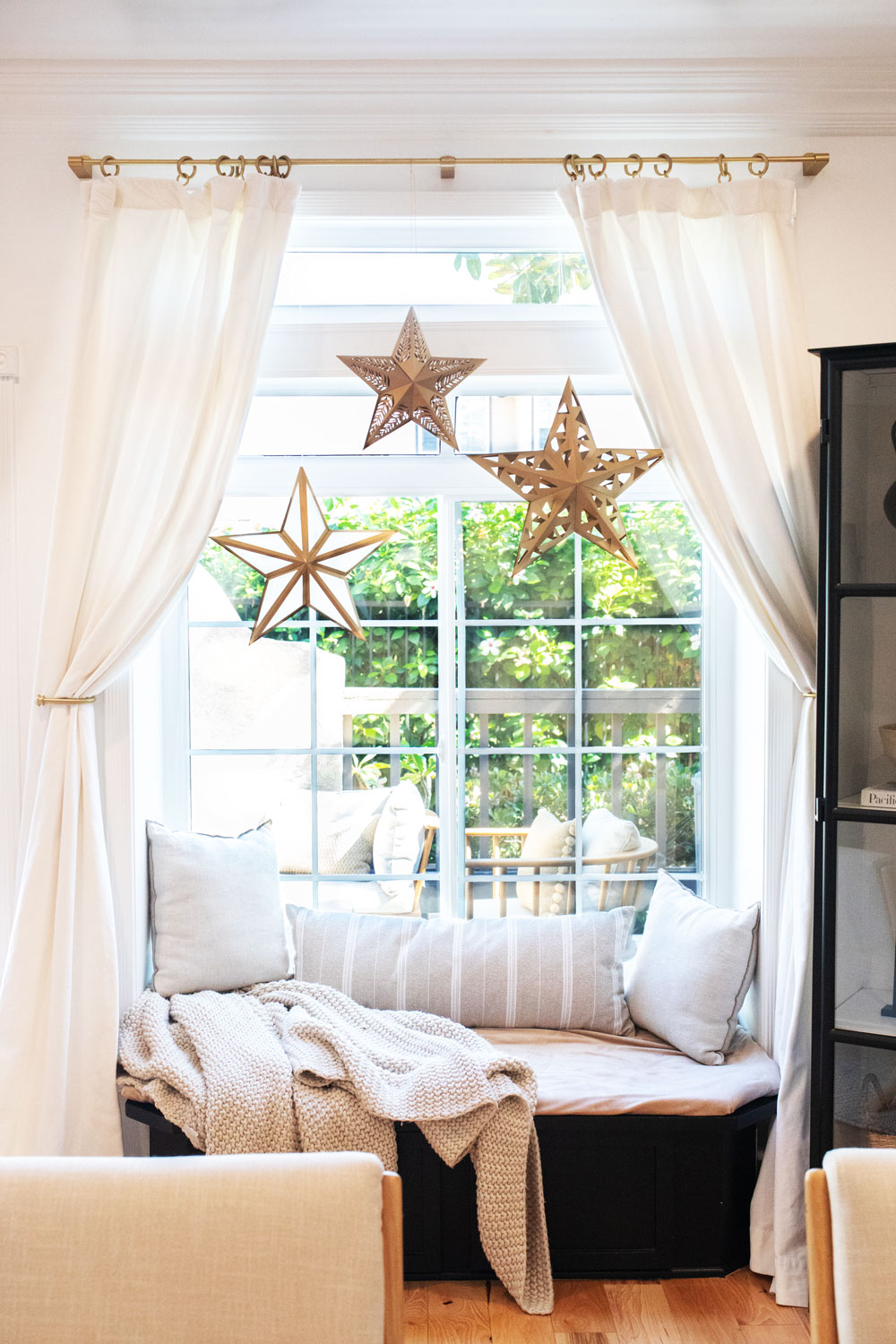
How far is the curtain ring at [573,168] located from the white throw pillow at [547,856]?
1678 mm

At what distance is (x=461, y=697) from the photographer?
2.88 metres

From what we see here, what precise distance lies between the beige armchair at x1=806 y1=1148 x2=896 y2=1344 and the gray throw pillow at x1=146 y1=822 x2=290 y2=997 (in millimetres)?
1683

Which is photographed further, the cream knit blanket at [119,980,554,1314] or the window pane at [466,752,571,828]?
the window pane at [466,752,571,828]

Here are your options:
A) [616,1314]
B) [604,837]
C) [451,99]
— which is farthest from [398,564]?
[616,1314]

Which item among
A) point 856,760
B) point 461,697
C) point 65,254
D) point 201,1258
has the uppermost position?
point 65,254

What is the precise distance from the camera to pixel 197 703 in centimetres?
288

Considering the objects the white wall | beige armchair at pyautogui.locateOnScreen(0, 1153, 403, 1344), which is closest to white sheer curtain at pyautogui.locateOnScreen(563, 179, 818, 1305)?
the white wall

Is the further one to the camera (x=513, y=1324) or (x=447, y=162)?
(x=447, y=162)

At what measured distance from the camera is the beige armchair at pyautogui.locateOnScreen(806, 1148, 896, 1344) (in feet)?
3.93

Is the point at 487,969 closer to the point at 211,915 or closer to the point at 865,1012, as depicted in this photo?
the point at 211,915

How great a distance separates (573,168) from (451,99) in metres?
0.36

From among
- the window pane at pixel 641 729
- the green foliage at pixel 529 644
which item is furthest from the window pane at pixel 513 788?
the window pane at pixel 641 729

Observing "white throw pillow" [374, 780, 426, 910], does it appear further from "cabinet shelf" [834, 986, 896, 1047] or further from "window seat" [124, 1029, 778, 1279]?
"cabinet shelf" [834, 986, 896, 1047]

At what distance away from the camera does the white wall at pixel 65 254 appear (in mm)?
2531
